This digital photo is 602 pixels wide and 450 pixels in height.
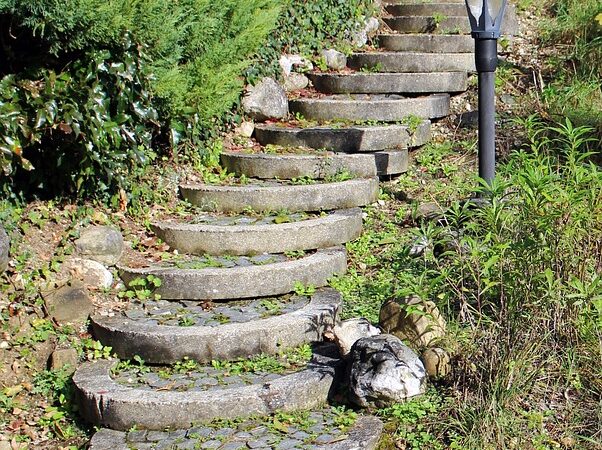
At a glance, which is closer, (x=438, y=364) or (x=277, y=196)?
(x=438, y=364)

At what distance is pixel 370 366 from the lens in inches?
185

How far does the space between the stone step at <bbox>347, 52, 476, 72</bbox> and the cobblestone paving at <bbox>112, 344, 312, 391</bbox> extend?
4.06m

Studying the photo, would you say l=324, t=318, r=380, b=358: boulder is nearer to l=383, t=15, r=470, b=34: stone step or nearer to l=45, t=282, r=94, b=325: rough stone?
l=45, t=282, r=94, b=325: rough stone

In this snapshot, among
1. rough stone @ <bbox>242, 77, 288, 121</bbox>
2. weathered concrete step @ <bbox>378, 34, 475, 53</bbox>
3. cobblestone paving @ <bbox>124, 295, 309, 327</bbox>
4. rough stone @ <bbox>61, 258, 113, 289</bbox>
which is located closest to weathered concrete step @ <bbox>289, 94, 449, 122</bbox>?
rough stone @ <bbox>242, 77, 288, 121</bbox>

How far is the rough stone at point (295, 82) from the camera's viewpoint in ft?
27.6

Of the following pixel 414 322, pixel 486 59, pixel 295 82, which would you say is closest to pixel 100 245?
pixel 414 322

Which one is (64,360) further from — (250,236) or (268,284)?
(250,236)

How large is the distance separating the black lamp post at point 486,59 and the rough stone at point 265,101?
2366mm

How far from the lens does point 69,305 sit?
566 cm

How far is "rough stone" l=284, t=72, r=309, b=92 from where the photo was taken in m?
8.41

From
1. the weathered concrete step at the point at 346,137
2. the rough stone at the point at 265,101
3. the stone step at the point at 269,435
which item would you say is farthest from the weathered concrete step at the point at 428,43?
the stone step at the point at 269,435

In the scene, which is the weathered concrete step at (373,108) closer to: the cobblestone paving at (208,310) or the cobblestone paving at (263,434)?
the cobblestone paving at (208,310)

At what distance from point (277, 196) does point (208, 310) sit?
53.1 inches

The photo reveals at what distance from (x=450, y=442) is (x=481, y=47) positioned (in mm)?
2780
